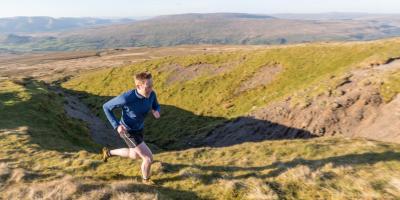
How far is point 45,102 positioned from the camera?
37.1 meters

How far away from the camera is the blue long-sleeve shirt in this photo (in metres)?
12.2

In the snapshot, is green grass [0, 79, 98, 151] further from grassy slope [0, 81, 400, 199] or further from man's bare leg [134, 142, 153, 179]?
man's bare leg [134, 142, 153, 179]

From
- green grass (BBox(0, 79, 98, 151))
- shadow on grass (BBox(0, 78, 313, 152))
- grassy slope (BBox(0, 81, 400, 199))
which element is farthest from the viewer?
shadow on grass (BBox(0, 78, 313, 152))

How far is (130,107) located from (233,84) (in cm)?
3649

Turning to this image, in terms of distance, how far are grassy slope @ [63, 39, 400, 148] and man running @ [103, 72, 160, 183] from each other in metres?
23.9

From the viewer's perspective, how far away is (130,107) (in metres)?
12.5

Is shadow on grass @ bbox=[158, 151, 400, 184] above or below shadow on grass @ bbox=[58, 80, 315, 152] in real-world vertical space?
above

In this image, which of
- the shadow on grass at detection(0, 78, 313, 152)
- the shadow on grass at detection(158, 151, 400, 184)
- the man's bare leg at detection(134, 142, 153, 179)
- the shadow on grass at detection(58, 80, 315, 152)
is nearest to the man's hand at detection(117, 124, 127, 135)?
the man's bare leg at detection(134, 142, 153, 179)

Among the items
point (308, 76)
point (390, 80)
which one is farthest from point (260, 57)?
point (390, 80)

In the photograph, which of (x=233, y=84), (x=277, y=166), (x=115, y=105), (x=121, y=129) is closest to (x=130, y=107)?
(x=115, y=105)

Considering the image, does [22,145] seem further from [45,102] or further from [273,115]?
[273,115]

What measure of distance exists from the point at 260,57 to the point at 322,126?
24.0 m

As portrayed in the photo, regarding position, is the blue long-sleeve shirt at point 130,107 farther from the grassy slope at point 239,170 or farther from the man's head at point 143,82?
the grassy slope at point 239,170

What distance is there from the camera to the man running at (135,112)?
480 inches
